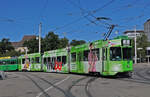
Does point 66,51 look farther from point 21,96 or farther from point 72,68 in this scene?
point 21,96

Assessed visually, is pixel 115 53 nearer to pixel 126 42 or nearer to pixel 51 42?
pixel 126 42

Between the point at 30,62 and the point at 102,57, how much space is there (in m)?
18.7

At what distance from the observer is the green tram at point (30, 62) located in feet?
97.8

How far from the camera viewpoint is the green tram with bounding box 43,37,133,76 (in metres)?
15.0

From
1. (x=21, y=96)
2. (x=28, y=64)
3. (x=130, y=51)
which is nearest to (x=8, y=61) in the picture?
(x=28, y=64)

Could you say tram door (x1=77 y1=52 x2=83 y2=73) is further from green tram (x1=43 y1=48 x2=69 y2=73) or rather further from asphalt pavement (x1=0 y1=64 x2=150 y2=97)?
asphalt pavement (x1=0 y1=64 x2=150 y2=97)

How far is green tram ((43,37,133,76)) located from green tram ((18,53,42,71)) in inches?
342

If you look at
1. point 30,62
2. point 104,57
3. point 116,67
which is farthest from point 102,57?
point 30,62

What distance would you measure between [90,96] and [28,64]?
2565cm

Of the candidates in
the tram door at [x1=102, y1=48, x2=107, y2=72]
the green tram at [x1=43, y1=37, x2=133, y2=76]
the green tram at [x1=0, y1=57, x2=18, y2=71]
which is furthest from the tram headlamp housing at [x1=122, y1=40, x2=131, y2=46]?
the green tram at [x1=0, y1=57, x2=18, y2=71]

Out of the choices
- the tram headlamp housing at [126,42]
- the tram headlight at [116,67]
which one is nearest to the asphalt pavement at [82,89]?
the tram headlight at [116,67]

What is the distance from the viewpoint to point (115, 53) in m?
15.1

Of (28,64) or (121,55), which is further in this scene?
(28,64)

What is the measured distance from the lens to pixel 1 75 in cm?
1852
